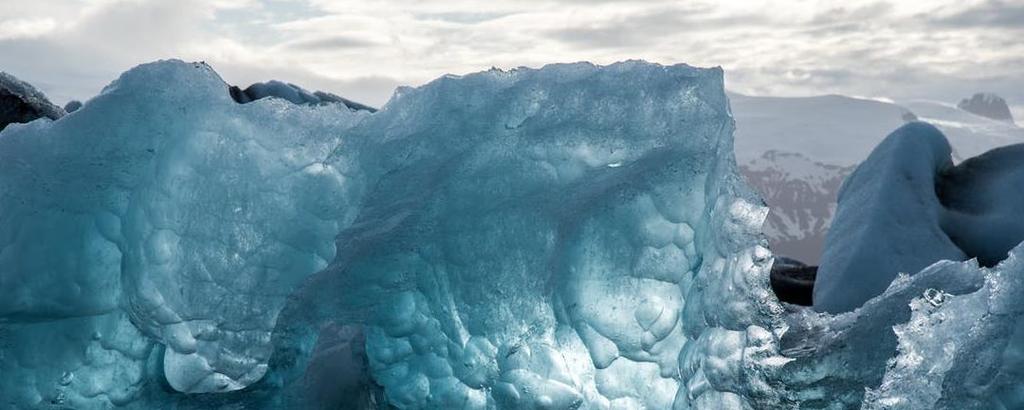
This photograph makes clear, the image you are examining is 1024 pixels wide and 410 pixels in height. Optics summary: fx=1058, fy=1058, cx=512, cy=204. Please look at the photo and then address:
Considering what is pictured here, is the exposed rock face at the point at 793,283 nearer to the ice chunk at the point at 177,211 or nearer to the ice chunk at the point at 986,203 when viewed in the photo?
the ice chunk at the point at 986,203

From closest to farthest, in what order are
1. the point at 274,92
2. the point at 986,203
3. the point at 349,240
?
1. the point at 349,240
2. the point at 986,203
3. the point at 274,92

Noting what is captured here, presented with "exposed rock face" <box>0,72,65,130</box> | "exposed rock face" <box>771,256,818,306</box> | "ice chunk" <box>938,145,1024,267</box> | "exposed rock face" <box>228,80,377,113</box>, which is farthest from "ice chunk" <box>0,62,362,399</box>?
"exposed rock face" <box>228,80,377,113</box>

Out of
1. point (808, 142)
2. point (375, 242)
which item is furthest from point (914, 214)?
point (808, 142)

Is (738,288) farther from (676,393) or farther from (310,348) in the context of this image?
(310,348)

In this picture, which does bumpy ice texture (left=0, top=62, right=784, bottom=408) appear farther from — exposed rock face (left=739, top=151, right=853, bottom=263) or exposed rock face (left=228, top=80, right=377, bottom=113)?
exposed rock face (left=739, top=151, right=853, bottom=263)

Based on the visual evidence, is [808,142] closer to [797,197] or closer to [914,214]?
[797,197]
